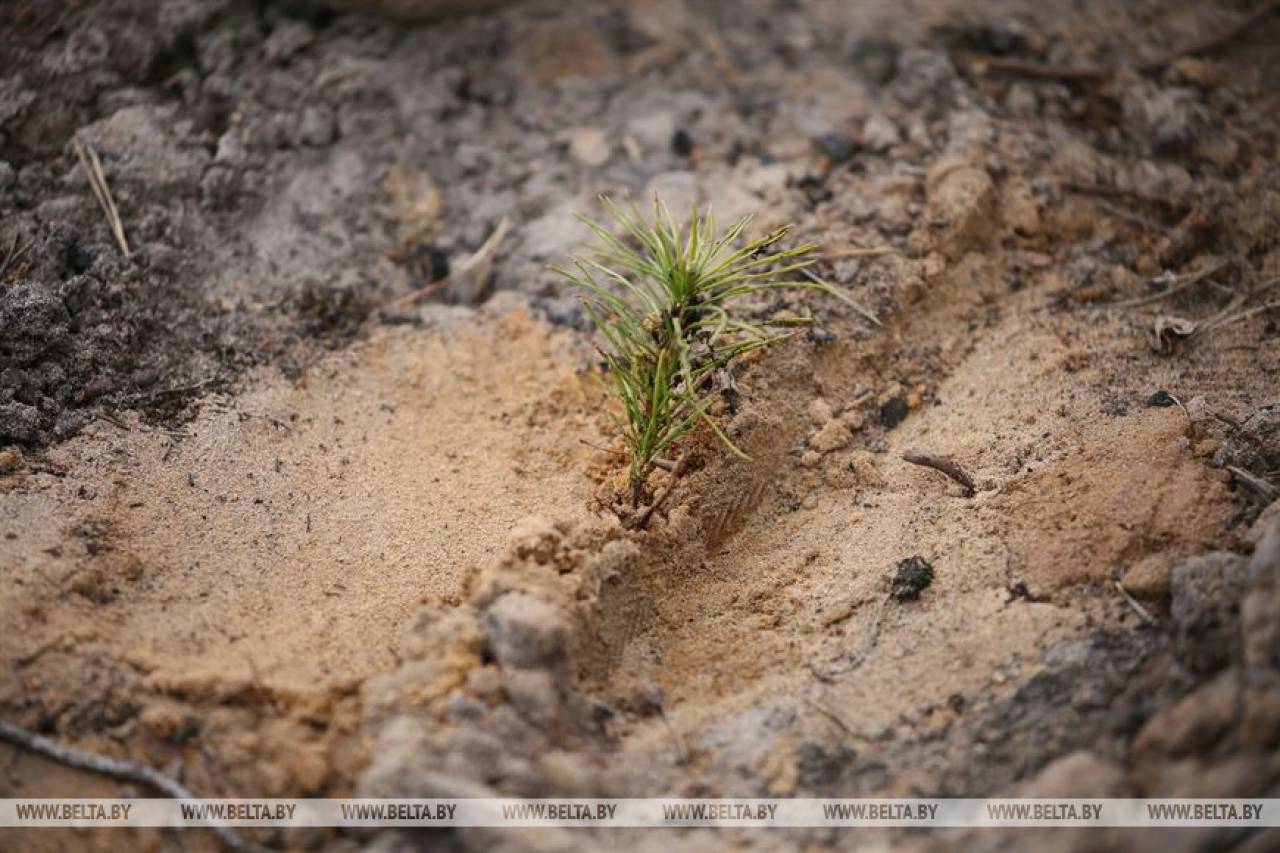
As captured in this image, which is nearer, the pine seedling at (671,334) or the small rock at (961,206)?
the pine seedling at (671,334)

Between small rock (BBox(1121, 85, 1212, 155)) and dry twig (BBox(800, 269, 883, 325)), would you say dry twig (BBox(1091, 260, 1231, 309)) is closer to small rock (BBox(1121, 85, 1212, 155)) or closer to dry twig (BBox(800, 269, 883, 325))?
small rock (BBox(1121, 85, 1212, 155))

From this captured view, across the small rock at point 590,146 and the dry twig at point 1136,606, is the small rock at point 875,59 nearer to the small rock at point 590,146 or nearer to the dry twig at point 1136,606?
the small rock at point 590,146

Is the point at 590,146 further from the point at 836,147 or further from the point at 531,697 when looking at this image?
the point at 531,697

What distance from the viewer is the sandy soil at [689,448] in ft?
6.68

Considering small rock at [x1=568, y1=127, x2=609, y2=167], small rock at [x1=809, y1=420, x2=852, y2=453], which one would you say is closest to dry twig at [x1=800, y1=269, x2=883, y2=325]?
small rock at [x1=809, y1=420, x2=852, y2=453]

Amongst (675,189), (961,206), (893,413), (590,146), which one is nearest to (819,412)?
(893,413)

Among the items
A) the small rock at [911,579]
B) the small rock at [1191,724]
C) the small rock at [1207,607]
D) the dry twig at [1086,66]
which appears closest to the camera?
the small rock at [1191,724]

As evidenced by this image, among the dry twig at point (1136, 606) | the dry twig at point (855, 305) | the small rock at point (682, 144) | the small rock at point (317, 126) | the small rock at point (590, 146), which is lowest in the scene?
the dry twig at point (1136, 606)

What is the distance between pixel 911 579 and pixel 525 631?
2.91ft

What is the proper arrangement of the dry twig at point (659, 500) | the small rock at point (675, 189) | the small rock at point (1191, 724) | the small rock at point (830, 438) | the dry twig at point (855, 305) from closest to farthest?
the small rock at point (1191, 724), the dry twig at point (659, 500), the small rock at point (830, 438), the dry twig at point (855, 305), the small rock at point (675, 189)

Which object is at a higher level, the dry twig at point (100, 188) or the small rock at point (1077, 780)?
the dry twig at point (100, 188)

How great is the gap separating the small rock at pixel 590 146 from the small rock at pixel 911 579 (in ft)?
5.68

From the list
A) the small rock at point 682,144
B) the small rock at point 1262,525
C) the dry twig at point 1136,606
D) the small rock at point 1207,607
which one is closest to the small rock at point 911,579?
the dry twig at point 1136,606

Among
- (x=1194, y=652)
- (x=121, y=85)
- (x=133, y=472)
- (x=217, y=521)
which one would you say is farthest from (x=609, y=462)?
(x=121, y=85)
